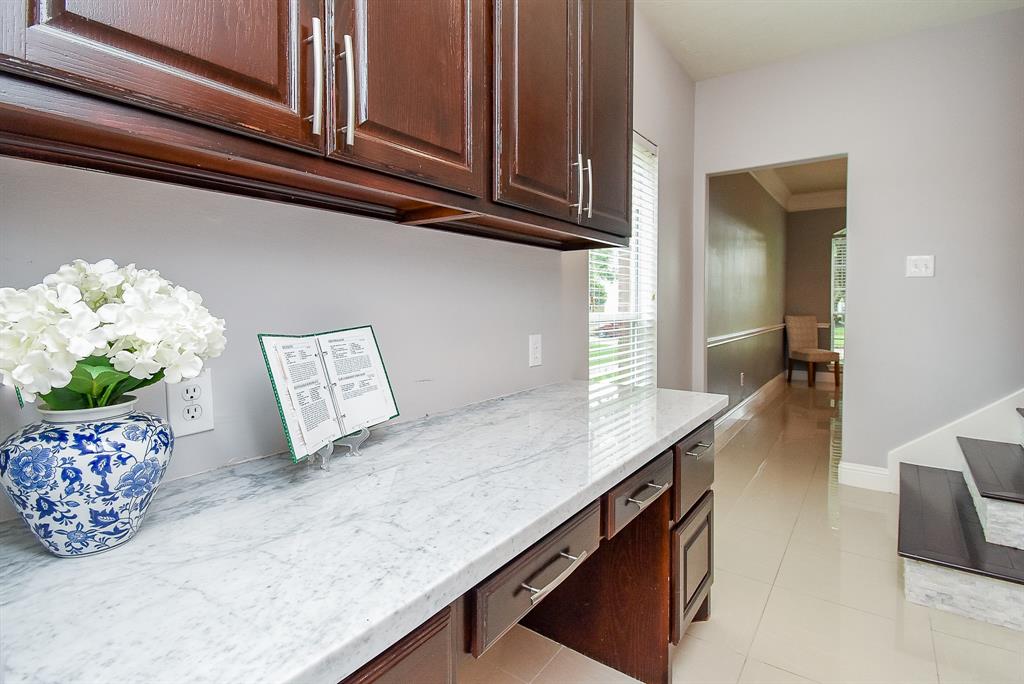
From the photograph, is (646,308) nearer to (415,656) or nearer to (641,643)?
(641,643)

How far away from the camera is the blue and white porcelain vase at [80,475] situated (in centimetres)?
60

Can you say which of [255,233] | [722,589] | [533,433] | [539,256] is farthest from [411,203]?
[722,589]

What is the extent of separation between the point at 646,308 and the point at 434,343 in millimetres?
1860

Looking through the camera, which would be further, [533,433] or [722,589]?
[722,589]

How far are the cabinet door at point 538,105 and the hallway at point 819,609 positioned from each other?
152cm

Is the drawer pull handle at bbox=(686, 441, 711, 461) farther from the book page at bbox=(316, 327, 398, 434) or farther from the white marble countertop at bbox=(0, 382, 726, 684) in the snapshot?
the book page at bbox=(316, 327, 398, 434)

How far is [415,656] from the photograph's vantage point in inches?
23.4

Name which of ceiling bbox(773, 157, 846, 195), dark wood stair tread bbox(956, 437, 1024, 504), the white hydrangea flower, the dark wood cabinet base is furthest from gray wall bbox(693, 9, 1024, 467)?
the white hydrangea flower

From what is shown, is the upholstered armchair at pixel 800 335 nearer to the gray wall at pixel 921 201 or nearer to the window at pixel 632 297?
the gray wall at pixel 921 201

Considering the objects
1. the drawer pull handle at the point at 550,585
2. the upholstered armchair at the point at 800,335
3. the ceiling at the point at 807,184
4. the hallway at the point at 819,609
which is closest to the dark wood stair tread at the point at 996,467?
the hallway at the point at 819,609

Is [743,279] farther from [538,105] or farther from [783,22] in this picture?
[538,105]

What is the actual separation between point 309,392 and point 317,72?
572 millimetres

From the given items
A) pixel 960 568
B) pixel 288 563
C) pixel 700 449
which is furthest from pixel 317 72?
pixel 960 568

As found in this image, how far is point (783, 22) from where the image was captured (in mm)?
2830
